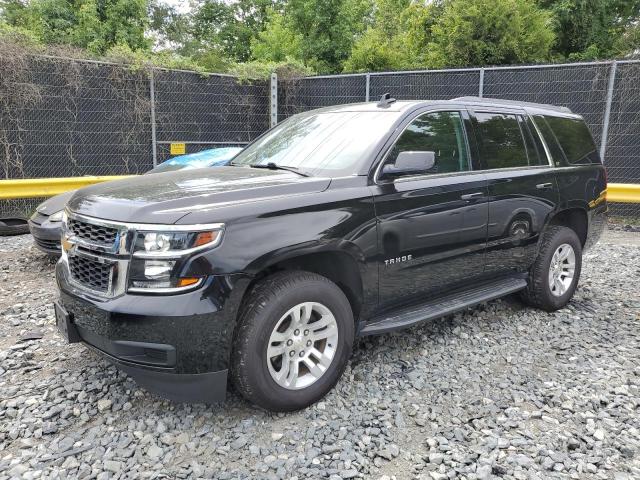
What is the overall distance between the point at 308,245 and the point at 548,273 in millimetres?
2773

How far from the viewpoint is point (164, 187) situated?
315 centimetres

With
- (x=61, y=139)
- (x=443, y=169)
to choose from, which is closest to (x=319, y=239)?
(x=443, y=169)

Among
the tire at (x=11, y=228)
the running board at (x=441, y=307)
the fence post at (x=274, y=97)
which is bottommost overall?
the tire at (x=11, y=228)

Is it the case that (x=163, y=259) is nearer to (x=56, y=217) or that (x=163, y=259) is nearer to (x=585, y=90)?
(x=56, y=217)

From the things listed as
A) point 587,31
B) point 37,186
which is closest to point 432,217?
point 37,186

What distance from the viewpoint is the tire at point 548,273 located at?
15.3 feet

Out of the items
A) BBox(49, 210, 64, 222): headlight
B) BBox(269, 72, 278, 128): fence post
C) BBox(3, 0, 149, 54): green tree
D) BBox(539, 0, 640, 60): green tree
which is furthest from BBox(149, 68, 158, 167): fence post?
BBox(539, 0, 640, 60): green tree

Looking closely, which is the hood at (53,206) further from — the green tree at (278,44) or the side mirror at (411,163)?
the green tree at (278,44)

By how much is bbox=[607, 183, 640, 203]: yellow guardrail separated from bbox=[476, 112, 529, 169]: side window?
15.5 feet

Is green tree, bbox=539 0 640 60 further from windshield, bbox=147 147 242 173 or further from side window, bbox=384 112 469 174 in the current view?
side window, bbox=384 112 469 174

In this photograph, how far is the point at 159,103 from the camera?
9.91m

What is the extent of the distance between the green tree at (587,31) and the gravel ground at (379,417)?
1431 centimetres

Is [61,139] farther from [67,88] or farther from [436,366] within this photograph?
[436,366]

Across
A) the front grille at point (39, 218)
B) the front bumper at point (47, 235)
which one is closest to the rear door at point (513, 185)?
the front bumper at point (47, 235)
